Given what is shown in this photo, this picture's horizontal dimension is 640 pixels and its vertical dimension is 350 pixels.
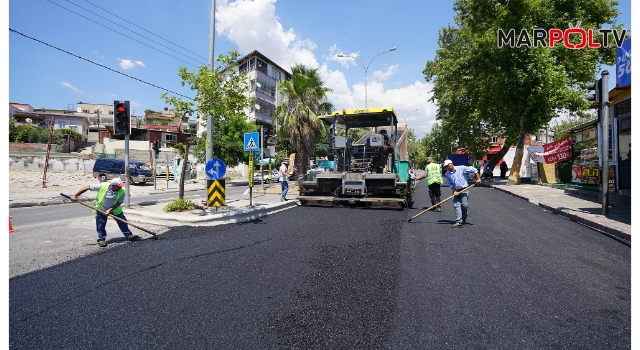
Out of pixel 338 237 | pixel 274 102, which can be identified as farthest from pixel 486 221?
pixel 274 102

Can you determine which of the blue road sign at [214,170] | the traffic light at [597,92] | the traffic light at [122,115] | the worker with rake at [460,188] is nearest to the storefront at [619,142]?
the traffic light at [597,92]

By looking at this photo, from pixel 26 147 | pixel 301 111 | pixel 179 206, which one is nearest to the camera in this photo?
pixel 179 206

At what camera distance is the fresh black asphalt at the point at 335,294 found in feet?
9.82

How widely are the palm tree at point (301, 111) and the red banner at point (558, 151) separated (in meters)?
13.1

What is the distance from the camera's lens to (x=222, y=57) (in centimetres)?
916

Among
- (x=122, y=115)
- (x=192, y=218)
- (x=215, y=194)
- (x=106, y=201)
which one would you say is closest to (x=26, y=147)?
(x=122, y=115)

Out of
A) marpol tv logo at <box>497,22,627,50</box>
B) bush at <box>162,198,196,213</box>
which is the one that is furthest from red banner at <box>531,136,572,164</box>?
bush at <box>162,198,196,213</box>

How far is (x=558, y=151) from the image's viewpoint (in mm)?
17906

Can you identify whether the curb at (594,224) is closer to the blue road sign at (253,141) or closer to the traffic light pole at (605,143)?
the traffic light pole at (605,143)

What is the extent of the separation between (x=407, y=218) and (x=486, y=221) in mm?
1918

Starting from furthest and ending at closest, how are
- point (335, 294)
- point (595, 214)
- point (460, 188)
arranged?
1. point (595, 214)
2. point (460, 188)
3. point (335, 294)

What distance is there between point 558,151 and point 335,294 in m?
19.1

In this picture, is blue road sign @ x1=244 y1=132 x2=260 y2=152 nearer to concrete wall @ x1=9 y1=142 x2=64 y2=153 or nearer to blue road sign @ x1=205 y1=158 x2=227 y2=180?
blue road sign @ x1=205 y1=158 x2=227 y2=180

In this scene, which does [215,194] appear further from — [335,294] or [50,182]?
[50,182]
